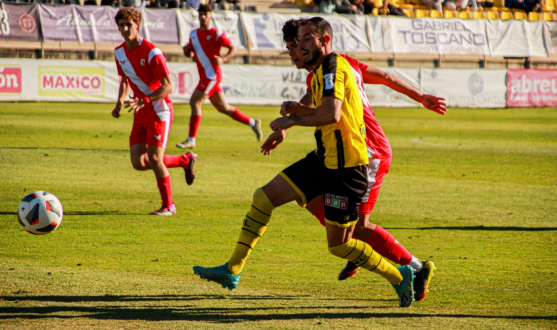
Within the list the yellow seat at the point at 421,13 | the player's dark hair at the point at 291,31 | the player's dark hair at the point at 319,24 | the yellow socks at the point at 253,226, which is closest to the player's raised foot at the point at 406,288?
the yellow socks at the point at 253,226

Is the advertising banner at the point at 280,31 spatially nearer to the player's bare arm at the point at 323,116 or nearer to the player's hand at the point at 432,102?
the player's hand at the point at 432,102

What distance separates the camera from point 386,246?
16.6 feet

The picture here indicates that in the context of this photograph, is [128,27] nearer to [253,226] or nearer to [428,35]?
[253,226]

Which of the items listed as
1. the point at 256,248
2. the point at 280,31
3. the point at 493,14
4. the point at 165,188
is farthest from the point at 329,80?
the point at 493,14

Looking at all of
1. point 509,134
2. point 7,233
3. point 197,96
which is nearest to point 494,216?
point 7,233

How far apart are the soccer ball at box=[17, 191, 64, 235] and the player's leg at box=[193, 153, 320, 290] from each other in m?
2.14

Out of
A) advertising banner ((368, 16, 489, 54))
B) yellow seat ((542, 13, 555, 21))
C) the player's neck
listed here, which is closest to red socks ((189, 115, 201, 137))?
the player's neck

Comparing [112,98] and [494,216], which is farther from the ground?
[494,216]

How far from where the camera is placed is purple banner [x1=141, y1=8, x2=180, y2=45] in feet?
81.8

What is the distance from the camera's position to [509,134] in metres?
18.7

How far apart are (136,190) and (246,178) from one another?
1918 millimetres

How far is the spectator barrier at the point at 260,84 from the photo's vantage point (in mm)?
21750

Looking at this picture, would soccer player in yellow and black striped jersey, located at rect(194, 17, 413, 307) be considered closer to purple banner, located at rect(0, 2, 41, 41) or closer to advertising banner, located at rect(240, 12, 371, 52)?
purple banner, located at rect(0, 2, 41, 41)

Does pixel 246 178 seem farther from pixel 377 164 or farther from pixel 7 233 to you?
pixel 377 164
